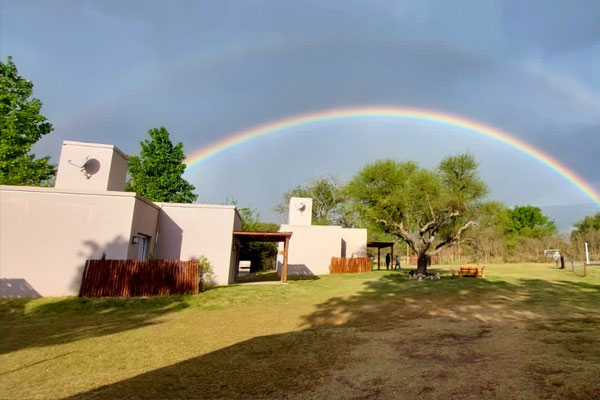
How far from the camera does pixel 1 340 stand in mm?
7707

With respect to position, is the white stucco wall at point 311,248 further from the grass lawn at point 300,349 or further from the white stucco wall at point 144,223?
the grass lawn at point 300,349

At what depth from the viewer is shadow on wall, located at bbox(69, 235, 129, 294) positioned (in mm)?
13141

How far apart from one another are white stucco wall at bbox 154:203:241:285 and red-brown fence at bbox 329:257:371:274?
491 inches

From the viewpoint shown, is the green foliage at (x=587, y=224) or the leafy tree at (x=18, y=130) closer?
the leafy tree at (x=18, y=130)

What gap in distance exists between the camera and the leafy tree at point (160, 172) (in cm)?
3709

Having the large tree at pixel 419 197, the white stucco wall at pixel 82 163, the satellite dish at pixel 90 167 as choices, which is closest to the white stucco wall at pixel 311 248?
the large tree at pixel 419 197

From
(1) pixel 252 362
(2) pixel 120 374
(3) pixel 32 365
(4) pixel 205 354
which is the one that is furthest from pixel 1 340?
(1) pixel 252 362

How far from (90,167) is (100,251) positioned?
16.0 feet

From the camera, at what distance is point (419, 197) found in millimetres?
24375

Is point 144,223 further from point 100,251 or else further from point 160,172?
point 160,172

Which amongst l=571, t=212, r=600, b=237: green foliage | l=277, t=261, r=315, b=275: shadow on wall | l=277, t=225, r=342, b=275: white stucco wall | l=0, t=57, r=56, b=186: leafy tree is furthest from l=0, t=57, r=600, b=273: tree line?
l=571, t=212, r=600, b=237: green foliage

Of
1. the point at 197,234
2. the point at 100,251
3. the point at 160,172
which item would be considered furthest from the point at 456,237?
the point at 160,172

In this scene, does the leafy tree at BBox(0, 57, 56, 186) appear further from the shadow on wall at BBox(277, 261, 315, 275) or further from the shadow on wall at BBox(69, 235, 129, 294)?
the shadow on wall at BBox(277, 261, 315, 275)

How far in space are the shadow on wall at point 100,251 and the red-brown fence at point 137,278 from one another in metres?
0.48
